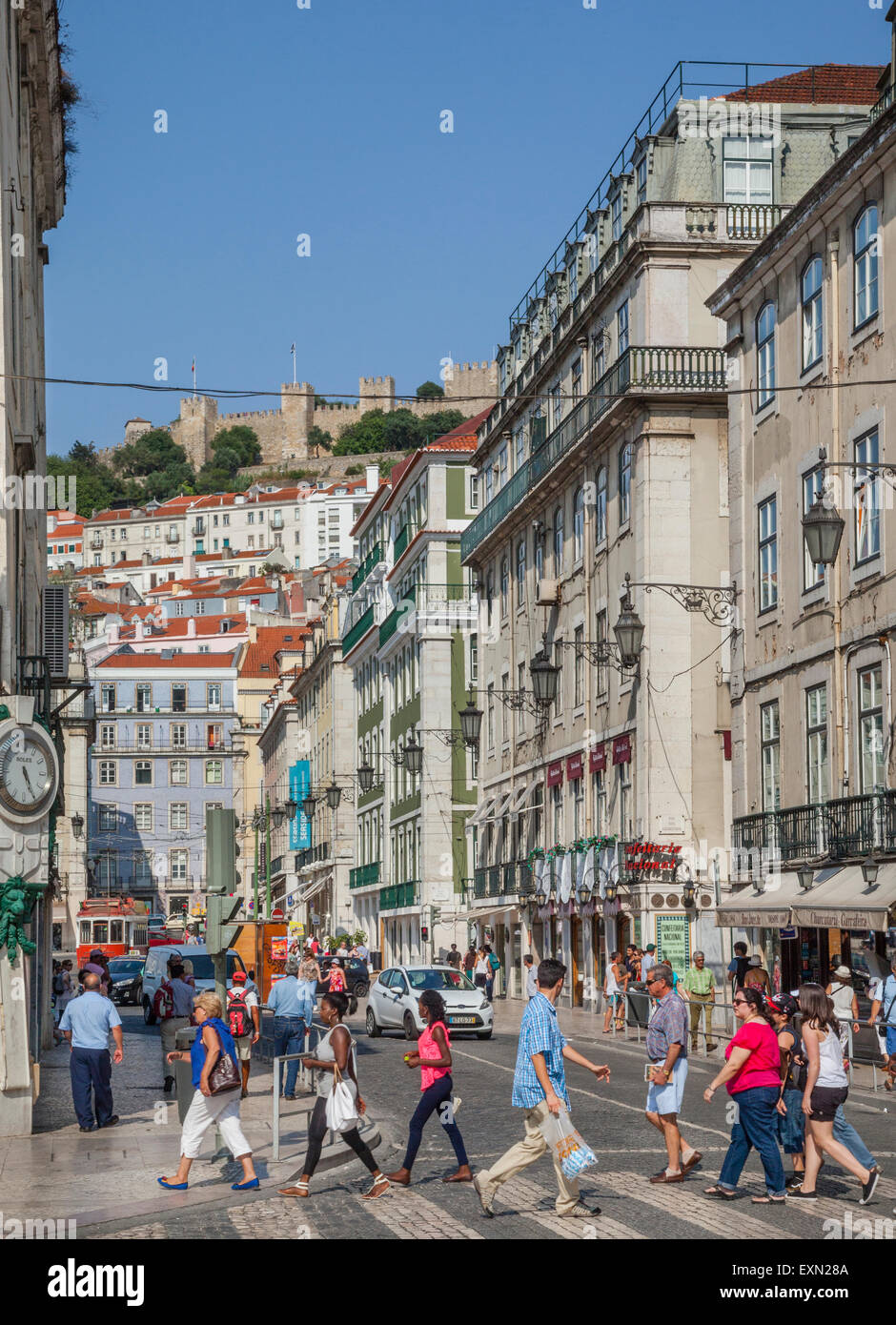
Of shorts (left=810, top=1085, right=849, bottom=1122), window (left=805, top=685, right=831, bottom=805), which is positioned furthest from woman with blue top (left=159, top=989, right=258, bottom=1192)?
window (left=805, top=685, right=831, bottom=805)

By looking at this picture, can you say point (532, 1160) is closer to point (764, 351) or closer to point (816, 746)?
point (816, 746)

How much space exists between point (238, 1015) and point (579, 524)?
91.8 feet

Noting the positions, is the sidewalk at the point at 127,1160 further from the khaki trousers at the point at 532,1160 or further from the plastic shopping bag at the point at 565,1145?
the plastic shopping bag at the point at 565,1145

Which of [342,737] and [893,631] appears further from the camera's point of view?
[342,737]

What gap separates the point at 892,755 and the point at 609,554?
16.8 metres

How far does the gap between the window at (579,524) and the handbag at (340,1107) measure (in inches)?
1286

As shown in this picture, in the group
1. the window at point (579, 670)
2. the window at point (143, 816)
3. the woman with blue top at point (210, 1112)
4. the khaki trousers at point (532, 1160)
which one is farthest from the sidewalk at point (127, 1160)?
the window at point (143, 816)

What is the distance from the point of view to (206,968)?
39562mm

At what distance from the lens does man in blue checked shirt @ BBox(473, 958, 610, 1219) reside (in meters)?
13.0

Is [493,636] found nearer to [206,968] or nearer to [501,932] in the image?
[501,932]

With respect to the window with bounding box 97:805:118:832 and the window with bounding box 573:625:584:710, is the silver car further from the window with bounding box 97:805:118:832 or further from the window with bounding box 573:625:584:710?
the window with bounding box 97:805:118:832

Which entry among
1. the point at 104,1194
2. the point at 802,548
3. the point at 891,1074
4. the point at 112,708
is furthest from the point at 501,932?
the point at 112,708

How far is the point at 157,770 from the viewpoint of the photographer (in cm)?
12206

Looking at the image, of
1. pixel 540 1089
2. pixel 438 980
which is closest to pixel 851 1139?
pixel 540 1089
